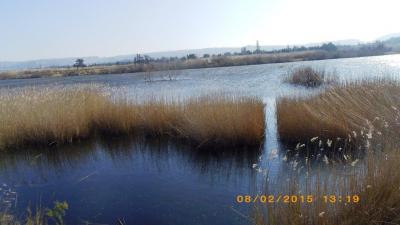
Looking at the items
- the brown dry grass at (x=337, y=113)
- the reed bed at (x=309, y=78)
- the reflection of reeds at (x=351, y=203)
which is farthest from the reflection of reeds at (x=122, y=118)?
the reed bed at (x=309, y=78)

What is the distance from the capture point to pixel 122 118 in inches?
377

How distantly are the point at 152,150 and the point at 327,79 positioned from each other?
12841 mm

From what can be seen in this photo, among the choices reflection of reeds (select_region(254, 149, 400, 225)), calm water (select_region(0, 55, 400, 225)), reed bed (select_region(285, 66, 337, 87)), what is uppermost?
reed bed (select_region(285, 66, 337, 87))

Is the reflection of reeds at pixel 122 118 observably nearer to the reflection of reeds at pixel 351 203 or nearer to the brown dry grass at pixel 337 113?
the brown dry grass at pixel 337 113

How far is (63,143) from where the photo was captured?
8.74 metres

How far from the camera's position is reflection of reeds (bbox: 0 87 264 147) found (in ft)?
24.9

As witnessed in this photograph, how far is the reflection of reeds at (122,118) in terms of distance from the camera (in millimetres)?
7590

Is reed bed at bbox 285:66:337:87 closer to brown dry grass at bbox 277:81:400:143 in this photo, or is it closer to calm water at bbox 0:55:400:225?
brown dry grass at bbox 277:81:400:143

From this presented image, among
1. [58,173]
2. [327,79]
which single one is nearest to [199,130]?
[58,173]

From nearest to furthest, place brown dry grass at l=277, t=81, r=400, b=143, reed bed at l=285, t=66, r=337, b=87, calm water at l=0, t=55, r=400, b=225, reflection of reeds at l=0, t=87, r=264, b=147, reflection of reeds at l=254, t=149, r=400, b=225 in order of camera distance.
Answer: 1. reflection of reeds at l=254, t=149, r=400, b=225
2. calm water at l=0, t=55, r=400, b=225
3. brown dry grass at l=277, t=81, r=400, b=143
4. reflection of reeds at l=0, t=87, r=264, b=147
5. reed bed at l=285, t=66, r=337, b=87

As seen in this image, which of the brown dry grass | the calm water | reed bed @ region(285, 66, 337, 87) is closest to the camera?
the calm water

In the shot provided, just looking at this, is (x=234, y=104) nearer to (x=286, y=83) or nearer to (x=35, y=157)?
(x=35, y=157)

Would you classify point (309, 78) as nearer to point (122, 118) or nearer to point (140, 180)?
point (122, 118)
